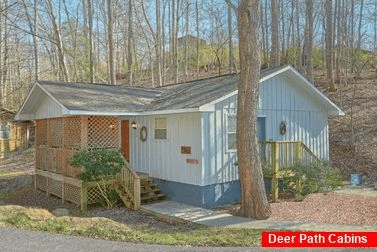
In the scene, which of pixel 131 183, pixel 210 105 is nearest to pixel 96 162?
pixel 131 183

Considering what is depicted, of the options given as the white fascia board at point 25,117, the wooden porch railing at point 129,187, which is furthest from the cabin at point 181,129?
the white fascia board at point 25,117

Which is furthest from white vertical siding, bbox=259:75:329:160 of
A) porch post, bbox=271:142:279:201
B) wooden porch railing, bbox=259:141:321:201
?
porch post, bbox=271:142:279:201

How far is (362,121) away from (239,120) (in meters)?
12.3

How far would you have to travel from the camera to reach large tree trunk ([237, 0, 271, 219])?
351 inches

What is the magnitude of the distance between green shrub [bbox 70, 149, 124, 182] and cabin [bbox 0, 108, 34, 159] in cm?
1822

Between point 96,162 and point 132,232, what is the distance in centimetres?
460

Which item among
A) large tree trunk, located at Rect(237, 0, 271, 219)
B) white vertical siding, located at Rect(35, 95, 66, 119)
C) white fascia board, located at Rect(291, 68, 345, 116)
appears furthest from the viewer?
white vertical siding, located at Rect(35, 95, 66, 119)

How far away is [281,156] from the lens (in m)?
11.4

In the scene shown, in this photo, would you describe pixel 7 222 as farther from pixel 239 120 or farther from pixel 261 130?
pixel 261 130

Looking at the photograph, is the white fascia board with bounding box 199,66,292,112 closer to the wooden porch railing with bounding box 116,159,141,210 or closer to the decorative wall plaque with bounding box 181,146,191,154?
the decorative wall plaque with bounding box 181,146,191,154

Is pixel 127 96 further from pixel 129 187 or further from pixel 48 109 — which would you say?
pixel 129 187

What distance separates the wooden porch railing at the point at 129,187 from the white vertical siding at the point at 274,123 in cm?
219

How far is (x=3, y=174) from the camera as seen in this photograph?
60.3ft

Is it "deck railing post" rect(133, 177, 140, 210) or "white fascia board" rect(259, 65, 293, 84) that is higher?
"white fascia board" rect(259, 65, 293, 84)
